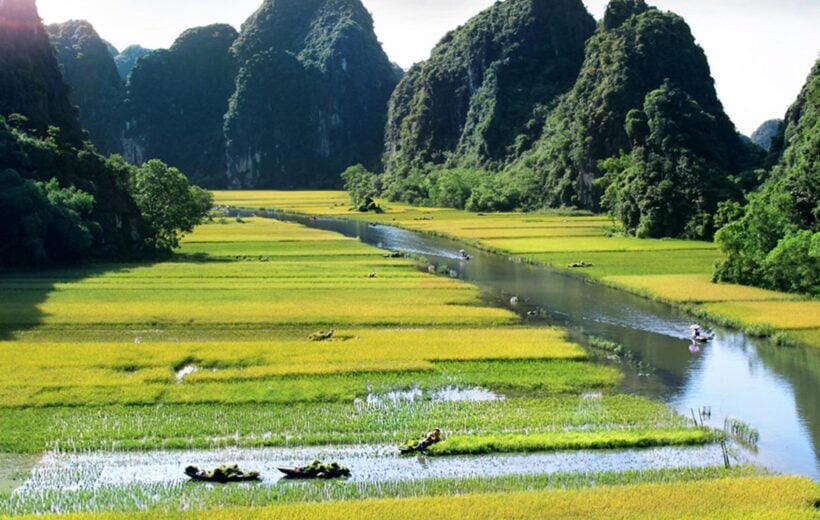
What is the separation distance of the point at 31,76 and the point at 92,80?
11553 centimetres

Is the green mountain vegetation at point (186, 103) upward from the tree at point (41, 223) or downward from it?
upward

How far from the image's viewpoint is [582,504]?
1424 centimetres

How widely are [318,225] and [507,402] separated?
186 ft

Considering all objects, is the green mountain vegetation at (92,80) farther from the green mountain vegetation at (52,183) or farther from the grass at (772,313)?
the grass at (772,313)

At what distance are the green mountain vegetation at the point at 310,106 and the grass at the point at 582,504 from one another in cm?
14573

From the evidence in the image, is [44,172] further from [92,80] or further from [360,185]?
[92,80]

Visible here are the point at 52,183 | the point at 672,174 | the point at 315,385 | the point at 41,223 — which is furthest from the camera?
the point at 672,174

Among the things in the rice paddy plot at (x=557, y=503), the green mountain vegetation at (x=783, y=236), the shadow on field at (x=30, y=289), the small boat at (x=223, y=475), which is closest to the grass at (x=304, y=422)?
the small boat at (x=223, y=475)

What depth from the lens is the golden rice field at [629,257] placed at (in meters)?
30.0

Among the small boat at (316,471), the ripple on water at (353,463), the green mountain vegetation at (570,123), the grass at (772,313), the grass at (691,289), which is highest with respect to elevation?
the green mountain vegetation at (570,123)

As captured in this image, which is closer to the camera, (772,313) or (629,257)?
(772,313)

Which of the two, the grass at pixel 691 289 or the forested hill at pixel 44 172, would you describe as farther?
the forested hill at pixel 44 172

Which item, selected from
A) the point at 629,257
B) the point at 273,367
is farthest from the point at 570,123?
the point at 273,367

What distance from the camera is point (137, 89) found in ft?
554
